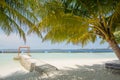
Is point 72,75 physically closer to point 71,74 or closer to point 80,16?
point 71,74

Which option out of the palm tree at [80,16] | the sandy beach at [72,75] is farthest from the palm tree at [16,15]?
the sandy beach at [72,75]

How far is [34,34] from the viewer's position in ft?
19.8

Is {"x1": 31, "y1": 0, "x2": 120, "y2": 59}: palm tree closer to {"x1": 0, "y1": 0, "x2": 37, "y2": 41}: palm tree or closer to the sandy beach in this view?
{"x1": 0, "y1": 0, "x2": 37, "y2": 41}: palm tree

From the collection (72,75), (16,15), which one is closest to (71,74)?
(72,75)

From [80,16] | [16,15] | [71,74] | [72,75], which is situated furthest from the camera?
[71,74]

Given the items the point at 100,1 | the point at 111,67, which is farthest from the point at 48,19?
the point at 111,67

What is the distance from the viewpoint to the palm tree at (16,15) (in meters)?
5.14

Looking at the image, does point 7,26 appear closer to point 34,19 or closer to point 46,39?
point 34,19

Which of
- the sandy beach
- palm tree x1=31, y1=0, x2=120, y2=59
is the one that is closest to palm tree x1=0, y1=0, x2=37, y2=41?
palm tree x1=31, y1=0, x2=120, y2=59

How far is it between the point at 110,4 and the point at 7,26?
9.28 feet

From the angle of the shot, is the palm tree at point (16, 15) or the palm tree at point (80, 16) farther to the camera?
the palm tree at point (80, 16)

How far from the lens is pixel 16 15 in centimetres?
532

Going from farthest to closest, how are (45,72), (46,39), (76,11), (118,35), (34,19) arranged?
1. (118,35)
2. (46,39)
3. (45,72)
4. (76,11)
5. (34,19)

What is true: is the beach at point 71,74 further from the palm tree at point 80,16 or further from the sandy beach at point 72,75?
the palm tree at point 80,16
